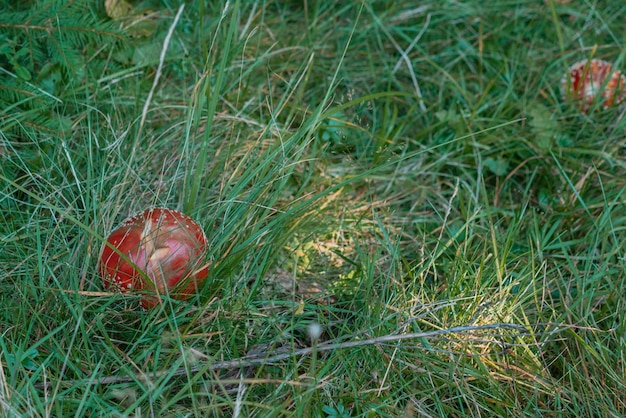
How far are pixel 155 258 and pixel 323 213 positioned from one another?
2.60 ft

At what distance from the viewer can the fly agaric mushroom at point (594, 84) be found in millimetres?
3252

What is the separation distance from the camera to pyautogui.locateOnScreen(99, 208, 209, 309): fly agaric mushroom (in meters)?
2.13

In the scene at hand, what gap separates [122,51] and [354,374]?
1729 millimetres

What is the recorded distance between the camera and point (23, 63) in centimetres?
279

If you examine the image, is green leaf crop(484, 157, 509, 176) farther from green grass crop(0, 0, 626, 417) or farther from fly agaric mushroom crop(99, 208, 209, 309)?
fly agaric mushroom crop(99, 208, 209, 309)

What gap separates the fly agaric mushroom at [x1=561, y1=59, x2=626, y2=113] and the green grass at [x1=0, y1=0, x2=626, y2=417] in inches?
3.6

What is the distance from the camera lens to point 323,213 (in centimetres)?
274

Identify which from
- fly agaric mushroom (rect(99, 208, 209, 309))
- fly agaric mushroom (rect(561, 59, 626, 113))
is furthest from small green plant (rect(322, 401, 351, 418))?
fly agaric mushroom (rect(561, 59, 626, 113))

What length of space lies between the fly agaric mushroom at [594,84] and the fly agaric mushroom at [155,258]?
196 cm

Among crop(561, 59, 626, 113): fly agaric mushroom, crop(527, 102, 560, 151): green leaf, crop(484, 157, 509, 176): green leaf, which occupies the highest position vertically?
crop(561, 59, 626, 113): fly agaric mushroom

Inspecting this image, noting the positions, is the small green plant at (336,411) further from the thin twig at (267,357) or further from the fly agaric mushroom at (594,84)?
the fly agaric mushroom at (594,84)

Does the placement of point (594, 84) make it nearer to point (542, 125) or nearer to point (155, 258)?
point (542, 125)

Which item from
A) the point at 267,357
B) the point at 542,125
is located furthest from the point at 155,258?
the point at 542,125

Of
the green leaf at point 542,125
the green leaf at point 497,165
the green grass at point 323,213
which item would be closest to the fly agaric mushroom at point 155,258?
the green grass at point 323,213
